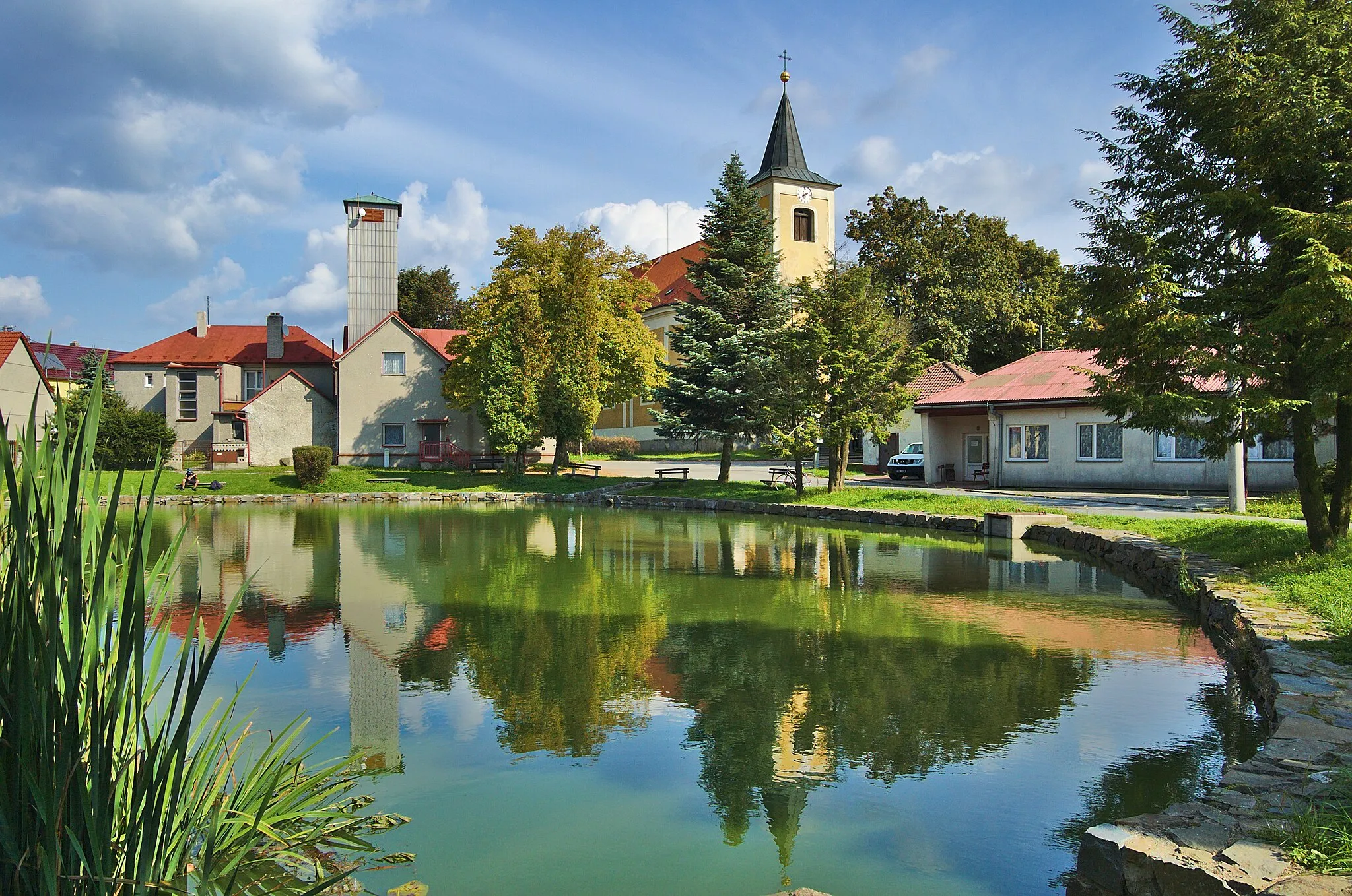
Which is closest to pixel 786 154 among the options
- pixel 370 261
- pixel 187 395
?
pixel 370 261

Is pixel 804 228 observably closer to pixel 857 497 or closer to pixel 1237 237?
pixel 857 497

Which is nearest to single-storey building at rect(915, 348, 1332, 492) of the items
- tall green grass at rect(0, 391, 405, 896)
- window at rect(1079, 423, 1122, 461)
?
window at rect(1079, 423, 1122, 461)

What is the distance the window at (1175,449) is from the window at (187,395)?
3878 centimetres

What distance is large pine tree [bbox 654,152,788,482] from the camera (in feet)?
98.0

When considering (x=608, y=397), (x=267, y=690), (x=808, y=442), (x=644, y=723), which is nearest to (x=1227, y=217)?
(x=644, y=723)

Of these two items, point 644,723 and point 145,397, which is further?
point 145,397

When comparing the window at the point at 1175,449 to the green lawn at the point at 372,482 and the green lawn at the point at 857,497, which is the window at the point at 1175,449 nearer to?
the green lawn at the point at 857,497

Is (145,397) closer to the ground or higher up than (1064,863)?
higher up

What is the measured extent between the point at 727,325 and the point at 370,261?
22.2 m

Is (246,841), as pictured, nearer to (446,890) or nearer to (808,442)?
(446,890)

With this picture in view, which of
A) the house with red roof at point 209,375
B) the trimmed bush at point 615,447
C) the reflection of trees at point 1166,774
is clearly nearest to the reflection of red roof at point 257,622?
the reflection of trees at point 1166,774

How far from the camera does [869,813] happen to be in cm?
560

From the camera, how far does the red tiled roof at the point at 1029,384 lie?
92.5 ft

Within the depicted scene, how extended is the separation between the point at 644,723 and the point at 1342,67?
1045cm
